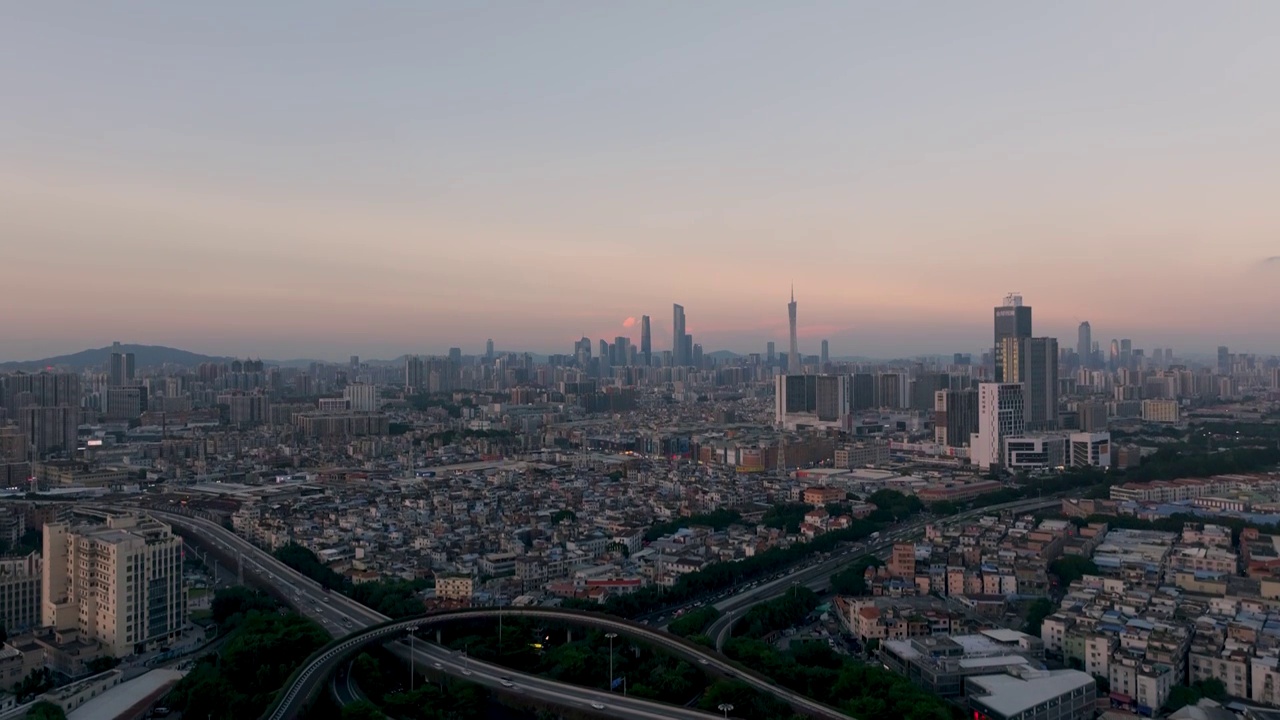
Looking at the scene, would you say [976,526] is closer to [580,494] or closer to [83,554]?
[580,494]

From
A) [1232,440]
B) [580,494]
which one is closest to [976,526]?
[580,494]

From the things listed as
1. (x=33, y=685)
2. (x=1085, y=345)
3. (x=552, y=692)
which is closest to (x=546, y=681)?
(x=552, y=692)

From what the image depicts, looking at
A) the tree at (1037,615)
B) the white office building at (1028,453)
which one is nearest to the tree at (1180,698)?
the tree at (1037,615)

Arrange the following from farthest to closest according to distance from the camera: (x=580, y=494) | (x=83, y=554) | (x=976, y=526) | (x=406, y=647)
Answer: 1. (x=580, y=494)
2. (x=976, y=526)
3. (x=83, y=554)
4. (x=406, y=647)

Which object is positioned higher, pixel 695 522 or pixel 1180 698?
pixel 695 522

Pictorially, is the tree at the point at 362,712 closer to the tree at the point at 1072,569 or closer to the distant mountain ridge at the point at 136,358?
the tree at the point at 1072,569

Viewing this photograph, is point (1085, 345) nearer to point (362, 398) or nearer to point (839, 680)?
point (362, 398)
